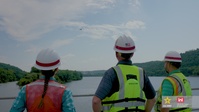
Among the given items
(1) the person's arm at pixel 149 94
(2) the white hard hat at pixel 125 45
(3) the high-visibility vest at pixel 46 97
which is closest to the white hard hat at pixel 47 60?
(3) the high-visibility vest at pixel 46 97

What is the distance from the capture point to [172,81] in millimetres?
2498

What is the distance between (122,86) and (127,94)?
0.24 ft

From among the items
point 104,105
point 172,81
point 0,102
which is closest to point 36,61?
point 104,105

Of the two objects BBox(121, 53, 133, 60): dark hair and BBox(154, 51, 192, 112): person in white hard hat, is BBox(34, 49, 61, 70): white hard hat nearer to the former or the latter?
BBox(121, 53, 133, 60): dark hair

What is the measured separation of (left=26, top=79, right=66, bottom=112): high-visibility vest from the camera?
182 centimetres

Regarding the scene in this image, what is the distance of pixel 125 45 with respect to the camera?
6.82 ft

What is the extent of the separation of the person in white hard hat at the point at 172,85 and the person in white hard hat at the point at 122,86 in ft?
1.47

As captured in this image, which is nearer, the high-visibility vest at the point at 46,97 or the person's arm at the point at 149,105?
the high-visibility vest at the point at 46,97

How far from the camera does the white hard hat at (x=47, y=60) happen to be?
187cm

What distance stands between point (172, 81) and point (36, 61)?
1.31 meters

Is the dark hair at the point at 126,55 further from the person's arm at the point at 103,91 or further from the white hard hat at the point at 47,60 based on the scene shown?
the white hard hat at the point at 47,60

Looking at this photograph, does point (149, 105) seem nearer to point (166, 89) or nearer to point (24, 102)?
point (166, 89)

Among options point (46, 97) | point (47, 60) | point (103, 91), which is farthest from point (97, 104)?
point (47, 60)

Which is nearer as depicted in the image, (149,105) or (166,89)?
(149,105)
